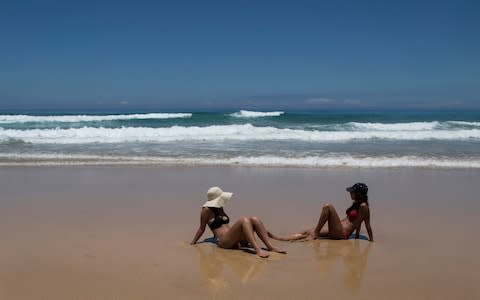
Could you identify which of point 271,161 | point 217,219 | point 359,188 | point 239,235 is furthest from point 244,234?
point 271,161

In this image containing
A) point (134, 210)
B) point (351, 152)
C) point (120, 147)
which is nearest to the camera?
point (134, 210)

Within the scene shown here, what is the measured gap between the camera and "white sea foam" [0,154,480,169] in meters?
11.7

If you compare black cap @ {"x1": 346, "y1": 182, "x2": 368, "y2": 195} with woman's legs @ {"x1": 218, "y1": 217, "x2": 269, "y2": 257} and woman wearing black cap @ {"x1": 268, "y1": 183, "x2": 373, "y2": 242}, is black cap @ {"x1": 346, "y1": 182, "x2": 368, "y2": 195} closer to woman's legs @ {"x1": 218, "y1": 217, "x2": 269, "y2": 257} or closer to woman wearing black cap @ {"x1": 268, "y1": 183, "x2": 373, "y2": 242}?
woman wearing black cap @ {"x1": 268, "y1": 183, "x2": 373, "y2": 242}

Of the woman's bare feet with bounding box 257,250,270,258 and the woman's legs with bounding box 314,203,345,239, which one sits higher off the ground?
the woman's legs with bounding box 314,203,345,239

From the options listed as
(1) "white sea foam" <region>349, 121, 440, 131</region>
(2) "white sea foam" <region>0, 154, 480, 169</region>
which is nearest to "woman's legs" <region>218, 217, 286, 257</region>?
(2) "white sea foam" <region>0, 154, 480, 169</region>

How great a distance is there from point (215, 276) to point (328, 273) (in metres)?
1.17

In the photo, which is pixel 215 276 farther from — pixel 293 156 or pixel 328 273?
pixel 293 156

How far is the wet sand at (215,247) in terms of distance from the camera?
3.92 meters

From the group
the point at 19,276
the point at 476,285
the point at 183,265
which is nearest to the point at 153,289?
the point at 183,265

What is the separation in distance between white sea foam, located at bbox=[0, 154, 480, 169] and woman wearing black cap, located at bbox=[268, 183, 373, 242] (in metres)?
5.80

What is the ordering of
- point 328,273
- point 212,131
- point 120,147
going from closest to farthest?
1. point 328,273
2. point 120,147
3. point 212,131

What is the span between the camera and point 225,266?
4473 mm

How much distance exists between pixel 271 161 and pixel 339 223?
6.75 meters

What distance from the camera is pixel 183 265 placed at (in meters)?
4.46
